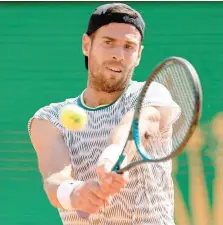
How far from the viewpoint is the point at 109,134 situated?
10.6 ft

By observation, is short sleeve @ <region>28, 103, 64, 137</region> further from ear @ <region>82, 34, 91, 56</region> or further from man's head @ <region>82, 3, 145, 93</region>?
ear @ <region>82, 34, 91, 56</region>

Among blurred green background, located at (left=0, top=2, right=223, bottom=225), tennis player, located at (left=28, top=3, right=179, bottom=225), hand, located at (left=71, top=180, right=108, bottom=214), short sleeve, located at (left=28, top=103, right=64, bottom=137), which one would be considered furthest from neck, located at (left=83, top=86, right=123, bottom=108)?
blurred green background, located at (left=0, top=2, right=223, bottom=225)

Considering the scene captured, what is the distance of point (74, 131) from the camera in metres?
3.31

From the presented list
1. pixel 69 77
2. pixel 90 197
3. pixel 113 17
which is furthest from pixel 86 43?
pixel 69 77

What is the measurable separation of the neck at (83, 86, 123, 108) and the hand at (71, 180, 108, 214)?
54cm

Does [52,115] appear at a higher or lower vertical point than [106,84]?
lower

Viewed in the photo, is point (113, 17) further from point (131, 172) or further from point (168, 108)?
point (131, 172)

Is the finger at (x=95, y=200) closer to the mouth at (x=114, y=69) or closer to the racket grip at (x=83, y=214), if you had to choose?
the racket grip at (x=83, y=214)

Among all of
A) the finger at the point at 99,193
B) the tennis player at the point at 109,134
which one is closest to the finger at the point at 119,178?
the finger at the point at 99,193

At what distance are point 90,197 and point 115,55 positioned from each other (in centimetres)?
69

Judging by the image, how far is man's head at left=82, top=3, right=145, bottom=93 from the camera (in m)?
3.30

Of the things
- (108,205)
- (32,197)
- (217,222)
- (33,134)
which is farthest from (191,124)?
(32,197)

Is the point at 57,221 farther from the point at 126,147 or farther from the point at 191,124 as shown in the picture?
the point at 191,124

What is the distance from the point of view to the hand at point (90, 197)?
9.19 ft
